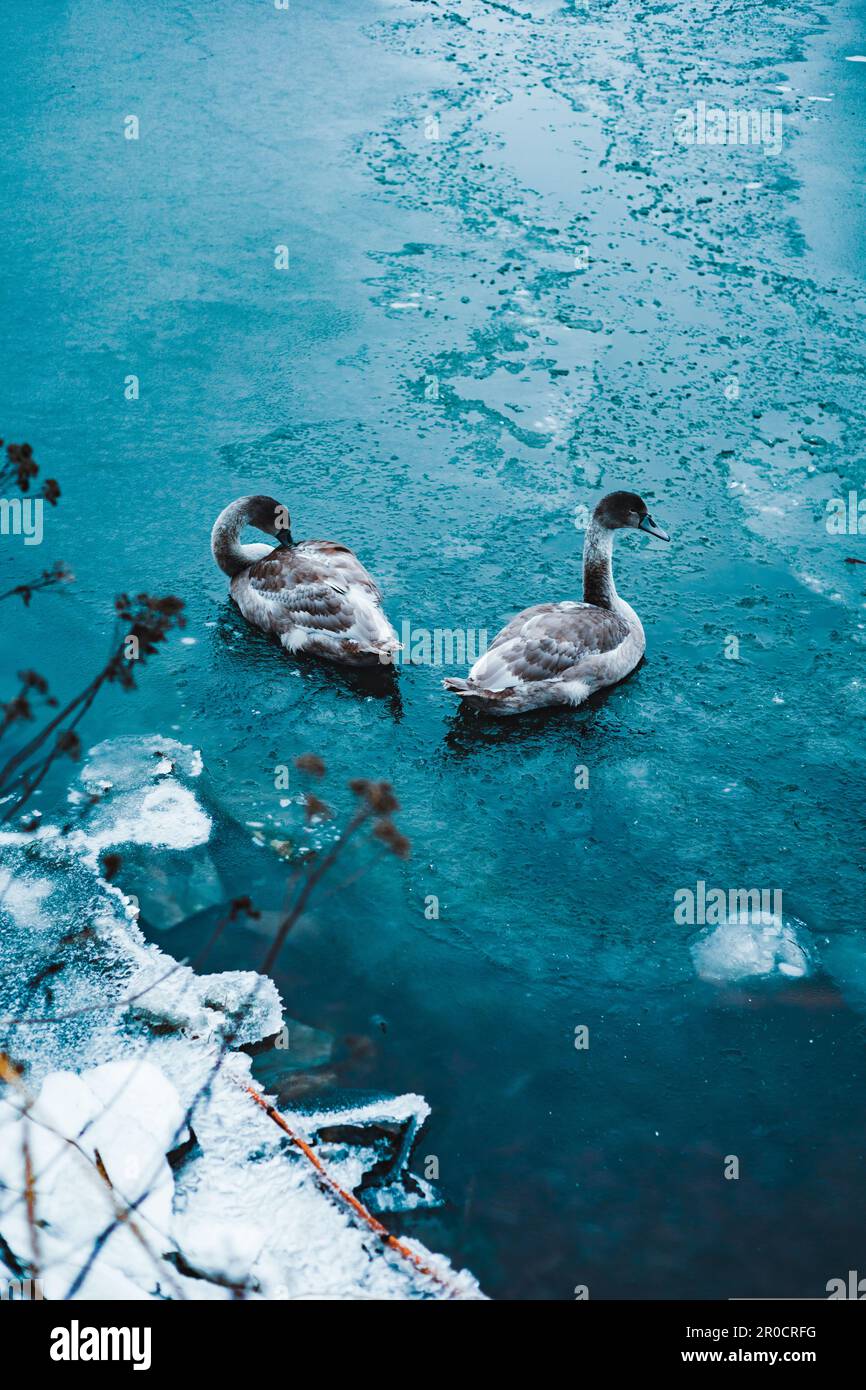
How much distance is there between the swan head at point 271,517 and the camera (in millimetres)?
7328

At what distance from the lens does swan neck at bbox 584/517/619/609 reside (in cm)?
693

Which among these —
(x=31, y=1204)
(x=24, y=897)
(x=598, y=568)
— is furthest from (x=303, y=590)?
(x=31, y=1204)

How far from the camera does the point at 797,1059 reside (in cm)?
504

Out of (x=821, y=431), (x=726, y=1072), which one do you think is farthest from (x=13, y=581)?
(x=821, y=431)

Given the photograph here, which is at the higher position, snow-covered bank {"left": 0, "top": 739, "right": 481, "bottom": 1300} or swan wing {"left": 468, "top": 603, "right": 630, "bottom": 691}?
swan wing {"left": 468, "top": 603, "right": 630, "bottom": 691}

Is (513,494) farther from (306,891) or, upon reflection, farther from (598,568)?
(306,891)

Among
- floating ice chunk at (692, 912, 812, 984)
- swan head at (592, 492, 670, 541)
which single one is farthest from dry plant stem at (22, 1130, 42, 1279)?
swan head at (592, 492, 670, 541)

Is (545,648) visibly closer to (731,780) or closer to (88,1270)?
(731,780)

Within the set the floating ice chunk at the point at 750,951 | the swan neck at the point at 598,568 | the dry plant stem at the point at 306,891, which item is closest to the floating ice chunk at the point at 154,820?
the dry plant stem at the point at 306,891

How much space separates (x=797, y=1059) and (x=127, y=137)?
36.0ft

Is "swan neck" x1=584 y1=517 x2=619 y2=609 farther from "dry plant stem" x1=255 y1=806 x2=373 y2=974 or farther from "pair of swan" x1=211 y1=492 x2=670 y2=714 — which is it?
"dry plant stem" x1=255 y1=806 x2=373 y2=974

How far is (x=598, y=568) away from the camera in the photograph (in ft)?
22.7

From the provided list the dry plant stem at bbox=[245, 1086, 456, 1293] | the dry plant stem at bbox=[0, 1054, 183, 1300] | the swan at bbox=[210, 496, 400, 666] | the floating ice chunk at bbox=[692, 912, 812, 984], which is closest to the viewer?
the dry plant stem at bbox=[0, 1054, 183, 1300]

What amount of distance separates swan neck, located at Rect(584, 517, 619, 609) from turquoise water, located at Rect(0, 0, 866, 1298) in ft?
1.48
